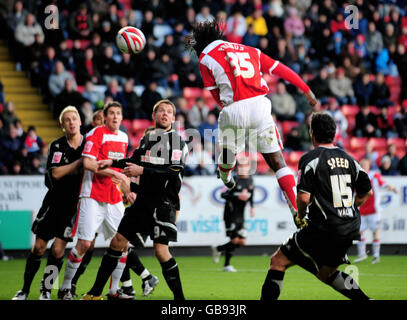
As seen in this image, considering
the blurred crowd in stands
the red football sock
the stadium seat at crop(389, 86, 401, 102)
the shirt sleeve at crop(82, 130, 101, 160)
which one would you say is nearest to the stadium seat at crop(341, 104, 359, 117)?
the blurred crowd in stands

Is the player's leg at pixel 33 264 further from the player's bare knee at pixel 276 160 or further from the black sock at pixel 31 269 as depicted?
the player's bare knee at pixel 276 160

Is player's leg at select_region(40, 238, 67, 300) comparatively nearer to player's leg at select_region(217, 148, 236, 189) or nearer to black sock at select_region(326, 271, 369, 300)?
player's leg at select_region(217, 148, 236, 189)

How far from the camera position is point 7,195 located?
14969 millimetres

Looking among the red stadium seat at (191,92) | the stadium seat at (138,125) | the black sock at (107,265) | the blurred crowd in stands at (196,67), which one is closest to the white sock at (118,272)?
the black sock at (107,265)

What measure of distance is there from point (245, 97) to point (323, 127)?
59.4 inches

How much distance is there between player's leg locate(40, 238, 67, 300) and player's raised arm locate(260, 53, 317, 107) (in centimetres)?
313

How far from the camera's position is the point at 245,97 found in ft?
26.7

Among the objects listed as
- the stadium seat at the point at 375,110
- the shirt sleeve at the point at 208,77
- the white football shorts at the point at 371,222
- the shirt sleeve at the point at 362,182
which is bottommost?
the white football shorts at the point at 371,222

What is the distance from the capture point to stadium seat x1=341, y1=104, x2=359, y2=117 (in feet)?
67.9

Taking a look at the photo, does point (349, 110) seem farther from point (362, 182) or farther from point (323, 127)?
point (323, 127)

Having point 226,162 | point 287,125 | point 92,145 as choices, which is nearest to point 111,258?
point 92,145

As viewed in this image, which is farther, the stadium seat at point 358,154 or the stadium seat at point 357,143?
the stadium seat at point 357,143

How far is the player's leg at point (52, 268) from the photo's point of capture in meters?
8.62

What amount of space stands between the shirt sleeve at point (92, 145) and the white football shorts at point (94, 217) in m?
0.67
